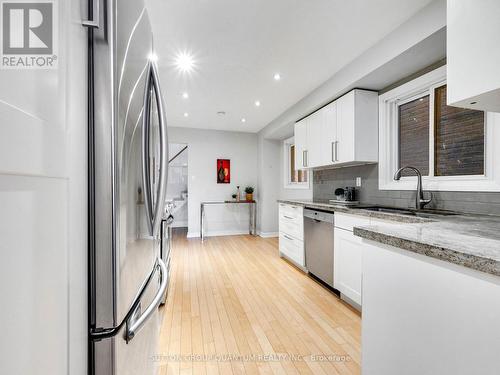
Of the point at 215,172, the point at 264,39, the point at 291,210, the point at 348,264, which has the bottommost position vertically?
the point at 348,264

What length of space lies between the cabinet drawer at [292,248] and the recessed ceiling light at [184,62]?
245 centimetres

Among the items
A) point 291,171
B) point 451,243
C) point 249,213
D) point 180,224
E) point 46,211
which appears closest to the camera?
point 46,211

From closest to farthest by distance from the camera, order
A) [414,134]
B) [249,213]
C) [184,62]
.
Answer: [414,134], [184,62], [249,213]

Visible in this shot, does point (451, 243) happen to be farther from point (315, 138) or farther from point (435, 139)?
point (315, 138)

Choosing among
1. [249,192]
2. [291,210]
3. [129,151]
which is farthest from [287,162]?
[129,151]

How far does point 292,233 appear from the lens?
325 centimetres

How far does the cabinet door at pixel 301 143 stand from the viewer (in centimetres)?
358

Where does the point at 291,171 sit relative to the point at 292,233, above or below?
above

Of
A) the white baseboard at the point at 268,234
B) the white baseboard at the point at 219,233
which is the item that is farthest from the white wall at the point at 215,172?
the white baseboard at the point at 268,234

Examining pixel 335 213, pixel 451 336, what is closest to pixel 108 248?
pixel 451 336

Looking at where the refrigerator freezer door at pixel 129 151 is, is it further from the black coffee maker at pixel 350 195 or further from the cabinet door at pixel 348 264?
the black coffee maker at pixel 350 195

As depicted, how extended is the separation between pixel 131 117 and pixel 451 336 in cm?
118

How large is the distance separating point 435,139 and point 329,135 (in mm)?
1100

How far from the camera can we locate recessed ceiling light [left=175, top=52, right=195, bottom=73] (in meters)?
2.36
